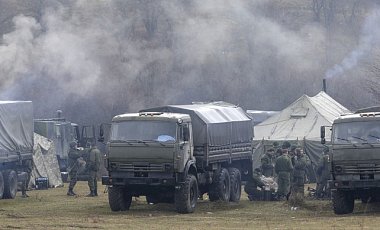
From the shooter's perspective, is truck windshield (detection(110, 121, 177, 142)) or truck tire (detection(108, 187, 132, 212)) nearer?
truck windshield (detection(110, 121, 177, 142))

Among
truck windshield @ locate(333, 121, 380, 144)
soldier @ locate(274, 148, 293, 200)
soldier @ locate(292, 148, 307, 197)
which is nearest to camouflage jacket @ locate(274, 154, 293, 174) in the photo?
soldier @ locate(274, 148, 293, 200)

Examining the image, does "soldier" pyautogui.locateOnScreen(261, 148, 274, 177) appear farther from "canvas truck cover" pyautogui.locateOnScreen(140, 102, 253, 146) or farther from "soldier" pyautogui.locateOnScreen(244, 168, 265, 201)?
"soldier" pyautogui.locateOnScreen(244, 168, 265, 201)

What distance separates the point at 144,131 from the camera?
1005 inches

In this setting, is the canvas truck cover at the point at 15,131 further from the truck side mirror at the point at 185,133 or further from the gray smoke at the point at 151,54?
the gray smoke at the point at 151,54

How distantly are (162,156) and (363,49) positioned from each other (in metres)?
40.3

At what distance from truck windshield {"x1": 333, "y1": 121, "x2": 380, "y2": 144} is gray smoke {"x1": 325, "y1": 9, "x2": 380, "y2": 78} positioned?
34563 mm

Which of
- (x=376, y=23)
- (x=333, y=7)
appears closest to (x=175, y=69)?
(x=376, y=23)

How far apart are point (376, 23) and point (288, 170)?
114ft

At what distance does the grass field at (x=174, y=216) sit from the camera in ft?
72.0

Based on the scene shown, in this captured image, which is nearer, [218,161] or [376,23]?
[218,161]

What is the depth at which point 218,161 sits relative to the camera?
2888cm

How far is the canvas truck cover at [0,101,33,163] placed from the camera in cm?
3128

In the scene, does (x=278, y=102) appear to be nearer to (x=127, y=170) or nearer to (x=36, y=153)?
(x=36, y=153)

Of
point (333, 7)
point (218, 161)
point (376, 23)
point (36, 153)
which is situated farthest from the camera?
point (333, 7)
